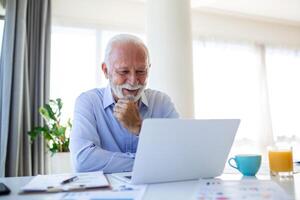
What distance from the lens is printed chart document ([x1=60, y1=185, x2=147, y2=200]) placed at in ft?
2.12

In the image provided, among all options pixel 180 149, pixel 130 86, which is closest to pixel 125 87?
pixel 130 86

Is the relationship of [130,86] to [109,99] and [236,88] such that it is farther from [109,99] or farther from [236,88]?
[236,88]

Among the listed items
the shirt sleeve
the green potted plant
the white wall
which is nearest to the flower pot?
the green potted plant

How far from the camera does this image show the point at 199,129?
0.81 metres

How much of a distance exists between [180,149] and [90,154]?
1.43ft

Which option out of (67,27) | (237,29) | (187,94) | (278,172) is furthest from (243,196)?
(237,29)

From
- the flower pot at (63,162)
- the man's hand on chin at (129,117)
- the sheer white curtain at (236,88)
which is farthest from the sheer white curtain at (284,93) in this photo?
the man's hand on chin at (129,117)

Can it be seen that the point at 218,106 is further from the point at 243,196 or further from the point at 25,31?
the point at 243,196

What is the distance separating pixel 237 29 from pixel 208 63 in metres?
0.81

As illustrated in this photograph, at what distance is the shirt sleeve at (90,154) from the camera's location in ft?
3.59

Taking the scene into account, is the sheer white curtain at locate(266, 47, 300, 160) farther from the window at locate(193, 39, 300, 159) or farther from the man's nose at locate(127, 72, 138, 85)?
the man's nose at locate(127, 72, 138, 85)

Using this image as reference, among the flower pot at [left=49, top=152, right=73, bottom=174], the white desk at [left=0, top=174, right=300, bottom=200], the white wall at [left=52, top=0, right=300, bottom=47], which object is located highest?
the white wall at [left=52, top=0, right=300, bottom=47]

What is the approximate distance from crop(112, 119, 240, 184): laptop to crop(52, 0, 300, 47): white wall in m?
3.07

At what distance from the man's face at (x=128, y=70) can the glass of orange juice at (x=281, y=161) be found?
69 cm
